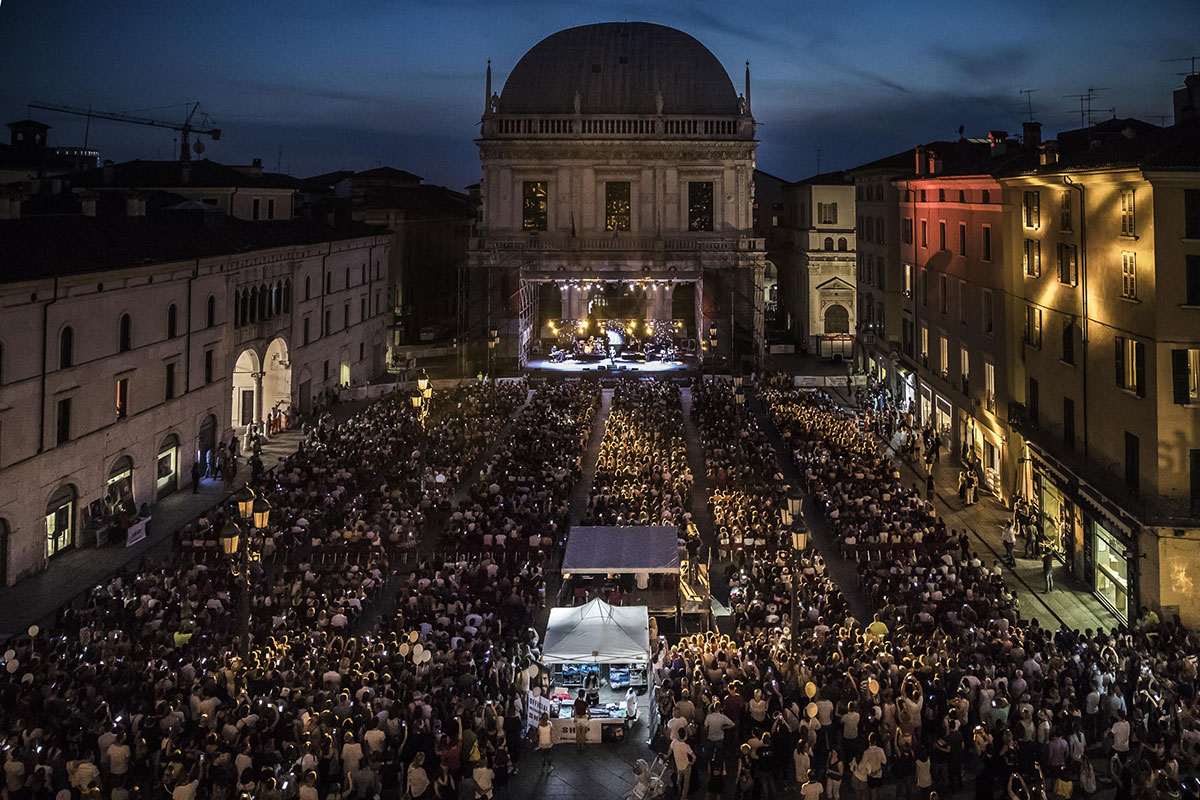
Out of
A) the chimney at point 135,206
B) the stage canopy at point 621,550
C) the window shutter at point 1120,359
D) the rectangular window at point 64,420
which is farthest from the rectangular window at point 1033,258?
the chimney at point 135,206

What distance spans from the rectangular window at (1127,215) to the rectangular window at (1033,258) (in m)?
6.20

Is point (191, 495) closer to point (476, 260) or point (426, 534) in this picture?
point (426, 534)

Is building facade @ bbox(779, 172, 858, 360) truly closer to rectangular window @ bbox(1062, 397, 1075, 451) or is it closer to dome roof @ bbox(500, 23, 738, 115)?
dome roof @ bbox(500, 23, 738, 115)

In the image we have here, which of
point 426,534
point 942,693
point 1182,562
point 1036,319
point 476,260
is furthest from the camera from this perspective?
point 476,260

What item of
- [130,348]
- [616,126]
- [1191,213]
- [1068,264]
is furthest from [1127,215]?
[616,126]

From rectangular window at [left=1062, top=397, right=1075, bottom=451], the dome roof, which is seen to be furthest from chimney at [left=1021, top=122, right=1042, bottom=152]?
the dome roof

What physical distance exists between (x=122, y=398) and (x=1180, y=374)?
98.6 ft

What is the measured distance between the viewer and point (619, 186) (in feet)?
230

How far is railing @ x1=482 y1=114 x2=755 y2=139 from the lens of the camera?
68.8 metres

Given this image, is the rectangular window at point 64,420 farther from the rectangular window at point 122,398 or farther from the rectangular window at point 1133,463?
the rectangular window at point 1133,463

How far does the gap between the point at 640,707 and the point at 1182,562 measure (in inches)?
502

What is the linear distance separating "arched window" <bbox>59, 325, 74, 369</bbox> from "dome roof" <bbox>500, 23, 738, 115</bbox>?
4591 cm

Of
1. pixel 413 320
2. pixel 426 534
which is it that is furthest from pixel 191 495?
pixel 413 320

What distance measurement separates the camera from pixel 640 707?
19.0 m
